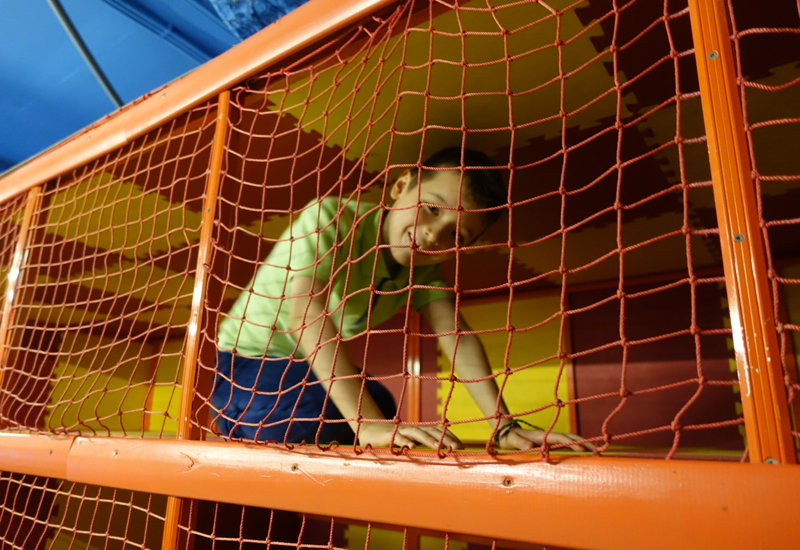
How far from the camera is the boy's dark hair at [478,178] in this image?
1.07m

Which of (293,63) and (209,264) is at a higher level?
(293,63)

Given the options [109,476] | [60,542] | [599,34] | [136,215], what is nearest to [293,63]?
[599,34]

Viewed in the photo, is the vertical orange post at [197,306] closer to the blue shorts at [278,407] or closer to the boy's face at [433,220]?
the blue shorts at [278,407]

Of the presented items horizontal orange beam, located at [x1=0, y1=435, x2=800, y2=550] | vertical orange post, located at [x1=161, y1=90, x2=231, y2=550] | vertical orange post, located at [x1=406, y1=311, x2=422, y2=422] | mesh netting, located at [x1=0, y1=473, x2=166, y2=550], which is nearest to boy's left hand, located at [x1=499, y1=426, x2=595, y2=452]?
horizontal orange beam, located at [x1=0, y1=435, x2=800, y2=550]

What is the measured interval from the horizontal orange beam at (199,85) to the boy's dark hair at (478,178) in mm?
345

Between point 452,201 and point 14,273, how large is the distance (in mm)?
1117

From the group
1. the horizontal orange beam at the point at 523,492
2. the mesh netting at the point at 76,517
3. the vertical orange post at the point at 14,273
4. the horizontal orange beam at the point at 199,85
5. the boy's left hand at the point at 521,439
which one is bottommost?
the mesh netting at the point at 76,517

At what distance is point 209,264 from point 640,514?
0.72m

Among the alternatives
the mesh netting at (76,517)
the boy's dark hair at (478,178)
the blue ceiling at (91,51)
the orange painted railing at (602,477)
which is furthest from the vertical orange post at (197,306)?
the blue ceiling at (91,51)

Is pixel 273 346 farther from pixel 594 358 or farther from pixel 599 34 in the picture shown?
pixel 594 358

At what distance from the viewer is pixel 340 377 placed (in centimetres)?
69

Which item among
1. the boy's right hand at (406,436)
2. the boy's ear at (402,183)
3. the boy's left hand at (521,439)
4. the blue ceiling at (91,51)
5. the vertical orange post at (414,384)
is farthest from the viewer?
the vertical orange post at (414,384)

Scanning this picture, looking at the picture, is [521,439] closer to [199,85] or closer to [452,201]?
[452,201]

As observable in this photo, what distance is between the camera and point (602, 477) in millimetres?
451
